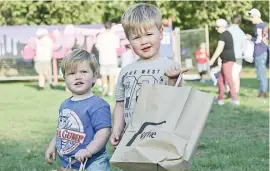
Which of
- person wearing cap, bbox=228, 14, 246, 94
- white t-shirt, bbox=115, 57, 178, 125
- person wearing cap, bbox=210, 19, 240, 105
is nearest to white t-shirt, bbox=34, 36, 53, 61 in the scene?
person wearing cap, bbox=228, 14, 246, 94

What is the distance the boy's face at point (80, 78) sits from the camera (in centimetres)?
392

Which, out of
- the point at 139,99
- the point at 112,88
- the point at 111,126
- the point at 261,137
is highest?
the point at 139,99

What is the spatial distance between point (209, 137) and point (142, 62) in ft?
15.0

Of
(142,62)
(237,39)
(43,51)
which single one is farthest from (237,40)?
(142,62)

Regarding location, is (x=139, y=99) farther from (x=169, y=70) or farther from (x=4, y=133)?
(x=4, y=133)

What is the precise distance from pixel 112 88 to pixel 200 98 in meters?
12.2

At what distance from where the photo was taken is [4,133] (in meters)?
8.99

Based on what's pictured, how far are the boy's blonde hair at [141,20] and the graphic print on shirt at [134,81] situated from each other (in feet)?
0.84

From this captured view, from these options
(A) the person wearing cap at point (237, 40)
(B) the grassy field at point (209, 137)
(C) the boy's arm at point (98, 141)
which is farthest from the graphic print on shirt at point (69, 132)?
(A) the person wearing cap at point (237, 40)

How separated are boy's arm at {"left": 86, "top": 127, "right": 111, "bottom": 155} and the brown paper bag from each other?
0.35 m

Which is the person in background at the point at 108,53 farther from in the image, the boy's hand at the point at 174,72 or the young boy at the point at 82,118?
the boy's hand at the point at 174,72

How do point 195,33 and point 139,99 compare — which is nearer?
point 139,99

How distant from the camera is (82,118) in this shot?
12.7ft

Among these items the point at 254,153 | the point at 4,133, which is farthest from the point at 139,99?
the point at 4,133
